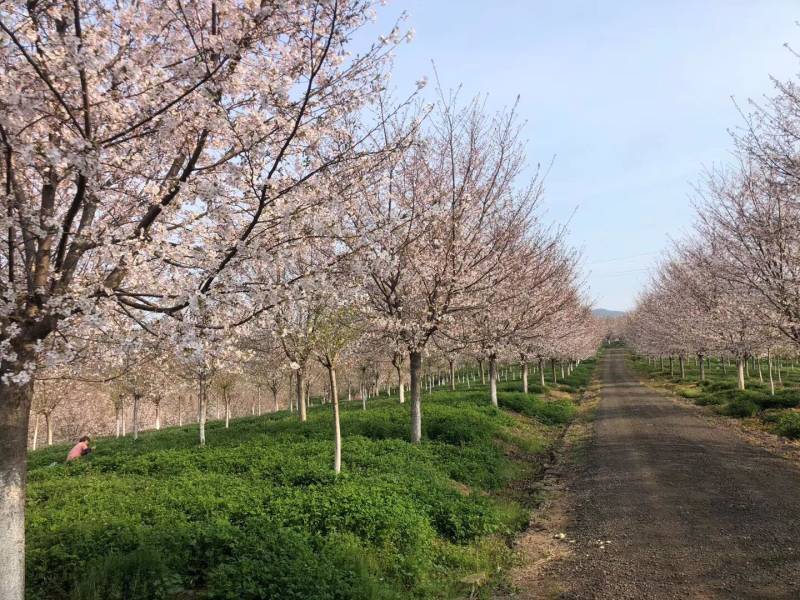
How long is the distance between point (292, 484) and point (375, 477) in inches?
66.1

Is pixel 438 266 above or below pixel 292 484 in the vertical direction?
above

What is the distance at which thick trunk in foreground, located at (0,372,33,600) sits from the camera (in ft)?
14.1

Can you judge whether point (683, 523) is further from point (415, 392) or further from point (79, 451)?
point (79, 451)

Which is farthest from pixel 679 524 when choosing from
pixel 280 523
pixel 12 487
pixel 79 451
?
pixel 79 451

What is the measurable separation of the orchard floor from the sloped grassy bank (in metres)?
1.25

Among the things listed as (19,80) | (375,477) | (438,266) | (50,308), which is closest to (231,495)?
(375,477)

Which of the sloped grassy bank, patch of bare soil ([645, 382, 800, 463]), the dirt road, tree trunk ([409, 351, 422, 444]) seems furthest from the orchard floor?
tree trunk ([409, 351, 422, 444])

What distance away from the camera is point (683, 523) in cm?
834

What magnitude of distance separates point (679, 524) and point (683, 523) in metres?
0.09

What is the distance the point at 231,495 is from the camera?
29.0 ft

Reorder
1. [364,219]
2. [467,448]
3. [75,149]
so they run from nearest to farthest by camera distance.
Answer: [75,149]
[364,219]
[467,448]

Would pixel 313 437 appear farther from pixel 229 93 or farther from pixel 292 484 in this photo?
pixel 229 93

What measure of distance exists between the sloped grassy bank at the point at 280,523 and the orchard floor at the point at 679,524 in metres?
1.25

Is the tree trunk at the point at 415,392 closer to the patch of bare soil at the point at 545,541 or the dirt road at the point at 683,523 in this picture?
the patch of bare soil at the point at 545,541
